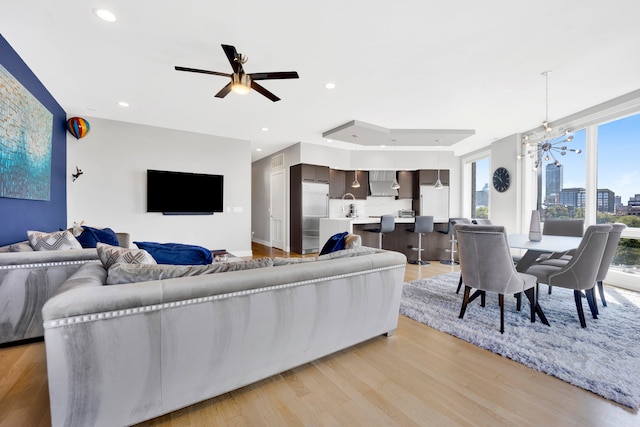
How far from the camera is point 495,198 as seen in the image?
6.33 meters

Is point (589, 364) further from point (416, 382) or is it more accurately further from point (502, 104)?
point (502, 104)

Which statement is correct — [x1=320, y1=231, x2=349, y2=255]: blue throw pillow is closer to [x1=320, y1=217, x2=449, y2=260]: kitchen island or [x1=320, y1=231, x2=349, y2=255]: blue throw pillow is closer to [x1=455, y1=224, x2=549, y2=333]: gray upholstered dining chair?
[x1=455, y1=224, x2=549, y2=333]: gray upholstered dining chair

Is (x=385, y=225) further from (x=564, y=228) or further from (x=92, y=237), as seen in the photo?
(x=92, y=237)

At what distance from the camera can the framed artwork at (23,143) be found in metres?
2.62

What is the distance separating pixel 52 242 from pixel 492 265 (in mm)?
4032

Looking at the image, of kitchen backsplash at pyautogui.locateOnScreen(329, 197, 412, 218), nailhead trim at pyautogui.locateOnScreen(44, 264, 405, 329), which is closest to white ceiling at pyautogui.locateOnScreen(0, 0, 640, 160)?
nailhead trim at pyautogui.locateOnScreen(44, 264, 405, 329)

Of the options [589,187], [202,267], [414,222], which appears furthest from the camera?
[414,222]

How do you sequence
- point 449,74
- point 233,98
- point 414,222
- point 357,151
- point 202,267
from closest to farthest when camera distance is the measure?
point 202,267 < point 449,74 < point 233,98 < point 414,222 < point 357,151

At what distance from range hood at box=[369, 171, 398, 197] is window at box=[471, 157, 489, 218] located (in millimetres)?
2143

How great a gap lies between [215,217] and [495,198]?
6.31m

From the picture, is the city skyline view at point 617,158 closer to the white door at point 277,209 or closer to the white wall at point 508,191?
the white wall at point 508,191

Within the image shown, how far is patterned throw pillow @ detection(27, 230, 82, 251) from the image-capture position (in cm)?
248

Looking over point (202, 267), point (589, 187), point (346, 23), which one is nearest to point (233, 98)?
point (346, 23)

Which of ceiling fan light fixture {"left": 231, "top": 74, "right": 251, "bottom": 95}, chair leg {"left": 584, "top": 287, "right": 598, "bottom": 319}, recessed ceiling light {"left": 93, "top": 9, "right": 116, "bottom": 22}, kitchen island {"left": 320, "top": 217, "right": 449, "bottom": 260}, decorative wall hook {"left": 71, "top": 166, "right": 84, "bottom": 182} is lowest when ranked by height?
chair leg {"left": 584, "top": 287, "right": 598, "bottom": 319}
